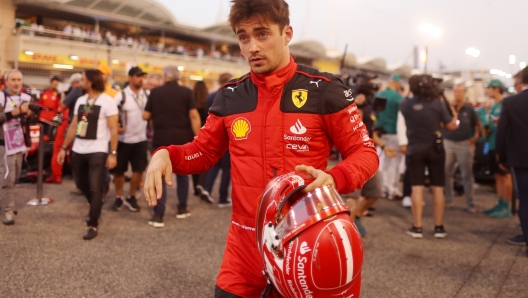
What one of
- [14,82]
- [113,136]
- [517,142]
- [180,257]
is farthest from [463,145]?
[14,82]

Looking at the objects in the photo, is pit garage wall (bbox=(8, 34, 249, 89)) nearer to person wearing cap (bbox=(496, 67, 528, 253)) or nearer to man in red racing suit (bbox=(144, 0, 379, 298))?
person wearing cap (bbox=(496, 67, 528, 253))

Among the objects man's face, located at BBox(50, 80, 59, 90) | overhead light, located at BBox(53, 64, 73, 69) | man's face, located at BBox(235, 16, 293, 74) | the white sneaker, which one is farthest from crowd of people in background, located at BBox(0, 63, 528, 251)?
overhead light, located at BBox(53, 64, 73, 69)

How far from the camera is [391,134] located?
26.9ft

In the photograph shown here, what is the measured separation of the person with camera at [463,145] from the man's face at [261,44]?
21.4ft

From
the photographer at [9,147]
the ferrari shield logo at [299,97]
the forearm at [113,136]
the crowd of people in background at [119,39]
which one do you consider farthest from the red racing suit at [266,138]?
the crowd of people in background at [119,39]

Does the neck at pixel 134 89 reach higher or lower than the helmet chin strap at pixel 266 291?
higher

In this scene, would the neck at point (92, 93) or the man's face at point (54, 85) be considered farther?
the man's face at point (54, 85)

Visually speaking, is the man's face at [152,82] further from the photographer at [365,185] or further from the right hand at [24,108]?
the photographer at [365,185]

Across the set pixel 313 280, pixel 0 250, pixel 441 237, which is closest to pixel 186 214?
pixel 0 250

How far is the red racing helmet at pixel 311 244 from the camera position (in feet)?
4.40

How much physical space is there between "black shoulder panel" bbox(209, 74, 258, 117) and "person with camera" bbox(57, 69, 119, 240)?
366cm

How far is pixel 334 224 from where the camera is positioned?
1382 millimetres

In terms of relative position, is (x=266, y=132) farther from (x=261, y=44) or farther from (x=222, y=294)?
(x=222, y=294)

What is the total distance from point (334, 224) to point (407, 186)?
7.11m
